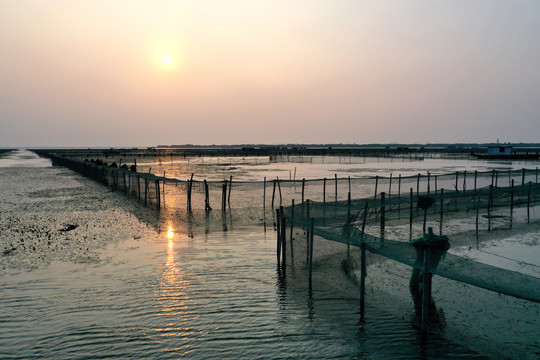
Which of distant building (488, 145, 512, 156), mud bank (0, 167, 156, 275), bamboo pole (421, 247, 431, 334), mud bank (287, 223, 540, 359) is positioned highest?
distant building (488, 145, 512, 156)

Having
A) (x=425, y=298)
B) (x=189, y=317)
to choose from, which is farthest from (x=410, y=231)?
(x=189, y=317)

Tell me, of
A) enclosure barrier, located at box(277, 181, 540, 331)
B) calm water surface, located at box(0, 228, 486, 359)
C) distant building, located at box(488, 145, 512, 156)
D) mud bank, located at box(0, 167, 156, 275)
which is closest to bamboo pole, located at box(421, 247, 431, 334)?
enclosure barrier, located at box(277, 181, 540, 331)

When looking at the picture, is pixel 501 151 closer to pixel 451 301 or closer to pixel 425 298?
pixel 451 301

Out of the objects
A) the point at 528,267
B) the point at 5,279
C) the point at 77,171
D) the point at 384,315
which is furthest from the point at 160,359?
the point at 77,171

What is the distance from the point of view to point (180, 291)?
8742mm

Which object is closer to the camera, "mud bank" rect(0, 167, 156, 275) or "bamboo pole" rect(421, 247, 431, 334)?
"bamboo pole" rect(421, 247, 431, 334)

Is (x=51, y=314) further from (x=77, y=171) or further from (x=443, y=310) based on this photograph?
(x=77, y=171)

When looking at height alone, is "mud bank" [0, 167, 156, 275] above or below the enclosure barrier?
below

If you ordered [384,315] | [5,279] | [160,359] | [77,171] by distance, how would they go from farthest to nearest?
[77,171], [5,279], [384,315], [160,359]

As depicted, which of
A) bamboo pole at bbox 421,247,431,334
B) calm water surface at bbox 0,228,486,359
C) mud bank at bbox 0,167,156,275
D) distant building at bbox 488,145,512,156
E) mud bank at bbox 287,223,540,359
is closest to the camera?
calm water surface at bbox 0,228,486,359

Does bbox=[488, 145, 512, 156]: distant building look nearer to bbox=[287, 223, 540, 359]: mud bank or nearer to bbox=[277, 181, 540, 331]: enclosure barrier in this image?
bbox=[277, 181, 540, 331]: enclosure barrier

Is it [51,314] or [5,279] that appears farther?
[5,279]

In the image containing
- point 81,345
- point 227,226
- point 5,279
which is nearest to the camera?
point 81,345

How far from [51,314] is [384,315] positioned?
6.78m
